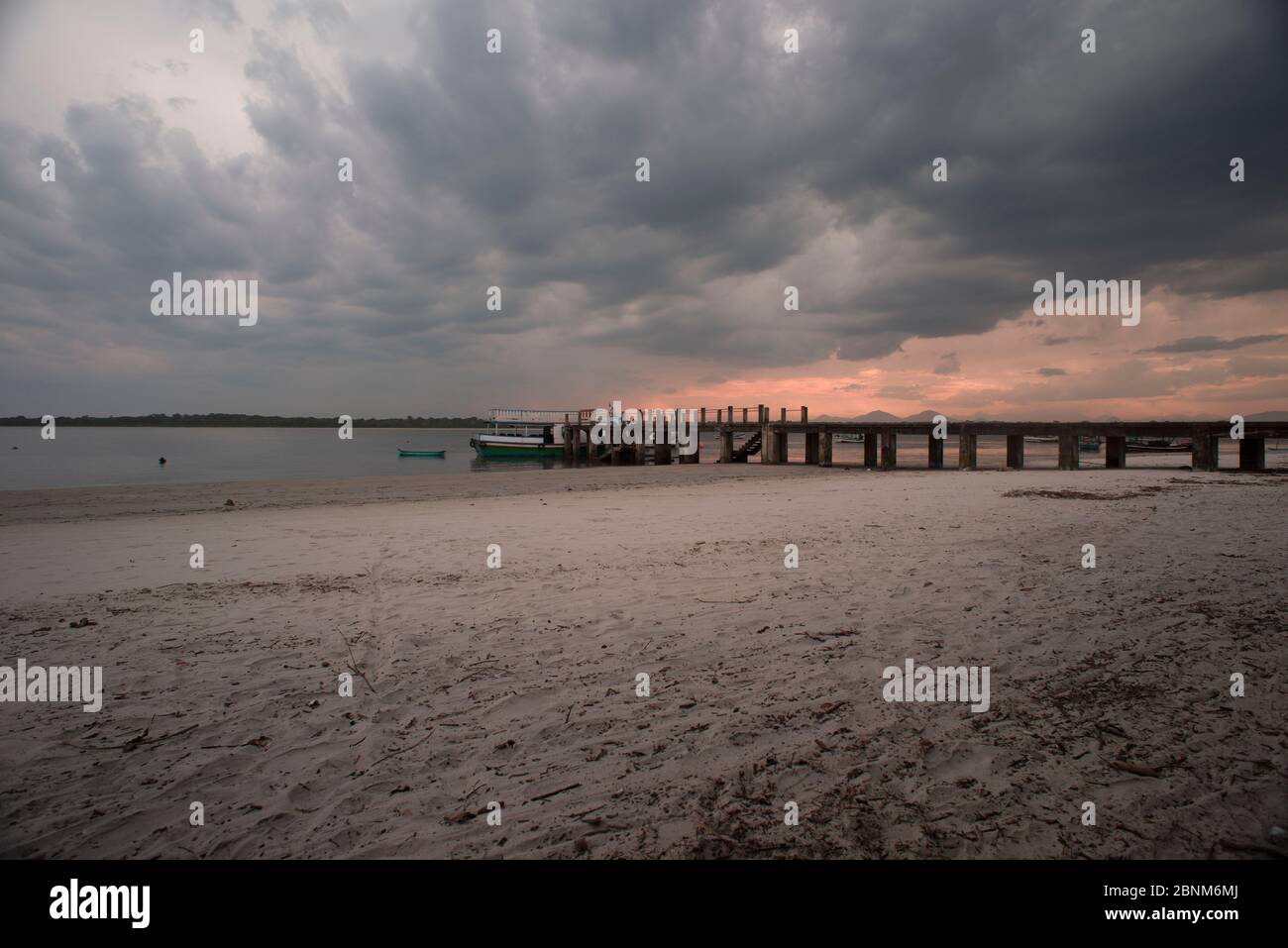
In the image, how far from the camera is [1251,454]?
76.0ft

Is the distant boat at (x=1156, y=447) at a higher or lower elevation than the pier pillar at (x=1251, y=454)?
higher

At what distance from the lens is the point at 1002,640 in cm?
520

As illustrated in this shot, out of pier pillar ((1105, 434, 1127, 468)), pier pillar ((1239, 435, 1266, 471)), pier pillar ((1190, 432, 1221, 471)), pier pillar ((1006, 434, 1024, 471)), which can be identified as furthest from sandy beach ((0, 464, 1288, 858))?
pier pillar ((1006, 434, 1024, 471))

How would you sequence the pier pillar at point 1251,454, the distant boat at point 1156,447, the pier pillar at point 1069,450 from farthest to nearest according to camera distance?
1. the distant boat at point 1156,447
2. the pier pillar at point 1069,450
3. the pier pillar at point 1251,454

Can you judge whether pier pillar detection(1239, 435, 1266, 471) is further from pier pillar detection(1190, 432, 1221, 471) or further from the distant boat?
the distant boat

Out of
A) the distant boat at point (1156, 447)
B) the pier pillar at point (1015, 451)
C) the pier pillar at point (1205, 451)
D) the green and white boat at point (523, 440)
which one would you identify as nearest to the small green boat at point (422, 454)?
the green and white boat at point (523, 440)

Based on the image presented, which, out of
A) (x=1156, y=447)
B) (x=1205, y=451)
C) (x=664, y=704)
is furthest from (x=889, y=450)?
(x=1156, y=447)

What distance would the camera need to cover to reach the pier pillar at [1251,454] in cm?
2309

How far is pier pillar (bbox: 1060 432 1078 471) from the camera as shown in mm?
26837

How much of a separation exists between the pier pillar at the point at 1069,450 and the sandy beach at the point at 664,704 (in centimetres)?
1968

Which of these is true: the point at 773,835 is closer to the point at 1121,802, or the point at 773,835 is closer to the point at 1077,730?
the point at 1121,802

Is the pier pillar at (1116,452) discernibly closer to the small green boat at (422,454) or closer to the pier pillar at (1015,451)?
the pier pillar at (1015,451)

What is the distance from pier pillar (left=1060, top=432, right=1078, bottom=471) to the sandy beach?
19.7m
